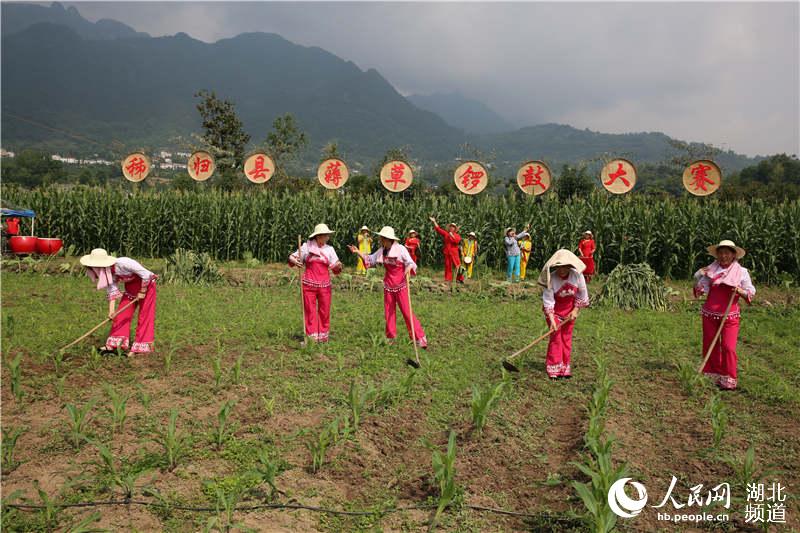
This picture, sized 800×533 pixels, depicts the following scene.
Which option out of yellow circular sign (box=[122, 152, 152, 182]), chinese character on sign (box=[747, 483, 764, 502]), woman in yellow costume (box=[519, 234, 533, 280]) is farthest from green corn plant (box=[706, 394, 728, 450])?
yellow circular sign (box=[122, 152, 152, 182])

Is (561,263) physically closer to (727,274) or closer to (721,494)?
(727,274)

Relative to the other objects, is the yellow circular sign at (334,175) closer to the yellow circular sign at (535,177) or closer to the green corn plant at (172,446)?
the yellow circular sign at (535,177)

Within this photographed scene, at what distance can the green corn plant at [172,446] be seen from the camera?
176 inches

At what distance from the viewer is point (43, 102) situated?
176250 mm

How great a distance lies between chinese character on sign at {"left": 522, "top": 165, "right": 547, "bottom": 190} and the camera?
59.3ft

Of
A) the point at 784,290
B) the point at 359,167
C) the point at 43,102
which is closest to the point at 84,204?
the point at 784,290

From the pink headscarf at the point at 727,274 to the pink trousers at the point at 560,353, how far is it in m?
1.85

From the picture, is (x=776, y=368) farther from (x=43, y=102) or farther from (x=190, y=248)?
(x=43, y=102)

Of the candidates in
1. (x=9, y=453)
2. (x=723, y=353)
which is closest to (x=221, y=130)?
(x=9, y=453)

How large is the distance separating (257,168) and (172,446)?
16814 mm

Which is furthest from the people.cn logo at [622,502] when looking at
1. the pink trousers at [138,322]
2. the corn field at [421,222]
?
the corn field at [421,222]

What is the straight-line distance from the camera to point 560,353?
276 inches

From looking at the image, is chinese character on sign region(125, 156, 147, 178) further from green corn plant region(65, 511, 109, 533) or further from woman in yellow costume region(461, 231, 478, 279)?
green corn plant region(65, 511, 109, 533)

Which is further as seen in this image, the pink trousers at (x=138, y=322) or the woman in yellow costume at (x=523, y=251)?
the woman in yellow costume at (x=523, y=251)
